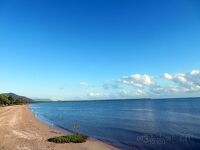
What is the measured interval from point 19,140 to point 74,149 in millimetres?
8319

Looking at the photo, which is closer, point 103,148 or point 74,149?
point 74,149

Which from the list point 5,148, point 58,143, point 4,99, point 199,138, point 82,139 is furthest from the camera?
point 4,99

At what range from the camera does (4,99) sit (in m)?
172

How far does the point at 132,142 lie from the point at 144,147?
3479mm

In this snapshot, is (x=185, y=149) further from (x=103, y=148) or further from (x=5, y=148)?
(x=5, y=148)

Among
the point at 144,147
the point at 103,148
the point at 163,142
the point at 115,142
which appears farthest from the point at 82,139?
the point at 163,142

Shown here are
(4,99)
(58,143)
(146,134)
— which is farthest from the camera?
(4,99)

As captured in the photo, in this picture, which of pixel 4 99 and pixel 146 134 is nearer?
pixel 146 134

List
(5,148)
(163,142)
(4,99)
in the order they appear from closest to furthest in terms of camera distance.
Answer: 1. (5,148)
2. (163,142)
3. (4,99)

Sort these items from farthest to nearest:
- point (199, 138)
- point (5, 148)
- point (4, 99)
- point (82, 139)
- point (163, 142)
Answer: point (4, 99) < point (199, 138) < point (163, 142) < point (82, 139) < point (5, 148)

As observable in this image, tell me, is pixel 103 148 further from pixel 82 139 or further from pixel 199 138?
pixel 199 138

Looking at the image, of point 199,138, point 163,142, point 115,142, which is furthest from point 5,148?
point 199,138

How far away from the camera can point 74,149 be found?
83.5 feet

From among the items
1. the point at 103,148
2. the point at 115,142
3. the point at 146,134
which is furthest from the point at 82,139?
the point at 146,134
